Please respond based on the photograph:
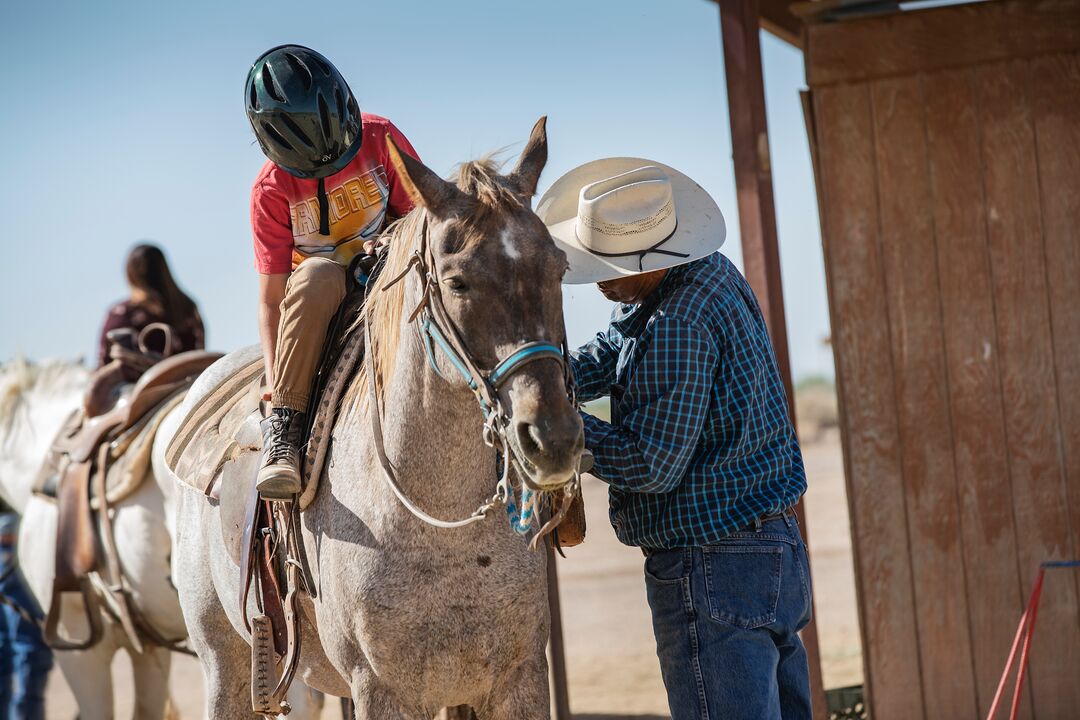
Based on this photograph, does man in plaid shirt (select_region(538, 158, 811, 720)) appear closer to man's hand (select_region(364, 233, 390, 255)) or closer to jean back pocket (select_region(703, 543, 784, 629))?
jean back pocket (select_region(703, 543, 784, 629))

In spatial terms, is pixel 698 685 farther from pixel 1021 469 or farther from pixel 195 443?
pixel 1021 469

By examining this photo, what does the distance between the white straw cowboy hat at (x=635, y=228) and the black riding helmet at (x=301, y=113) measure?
29.3 inches

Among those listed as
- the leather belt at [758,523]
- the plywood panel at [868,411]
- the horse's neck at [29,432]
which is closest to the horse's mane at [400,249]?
the leather belt at [758,523]

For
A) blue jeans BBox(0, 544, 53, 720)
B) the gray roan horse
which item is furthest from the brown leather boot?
blue jeans BBox(0, 544, 53, 720)

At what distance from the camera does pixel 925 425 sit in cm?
480

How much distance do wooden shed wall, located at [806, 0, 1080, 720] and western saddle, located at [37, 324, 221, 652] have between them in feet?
11.1

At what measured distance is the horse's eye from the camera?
2385 mm

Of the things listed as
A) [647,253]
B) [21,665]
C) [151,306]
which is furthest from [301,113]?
[21,665]

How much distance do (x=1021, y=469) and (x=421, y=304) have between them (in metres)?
Result: 3.34

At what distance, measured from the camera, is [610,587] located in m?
14.8

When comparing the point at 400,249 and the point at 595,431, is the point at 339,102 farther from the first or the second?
the point at 595,431

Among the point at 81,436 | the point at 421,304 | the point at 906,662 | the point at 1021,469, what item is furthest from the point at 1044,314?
the point at 81,436

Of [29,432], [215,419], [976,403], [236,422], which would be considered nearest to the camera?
[236,422]

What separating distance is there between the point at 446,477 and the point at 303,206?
3.80 feet
